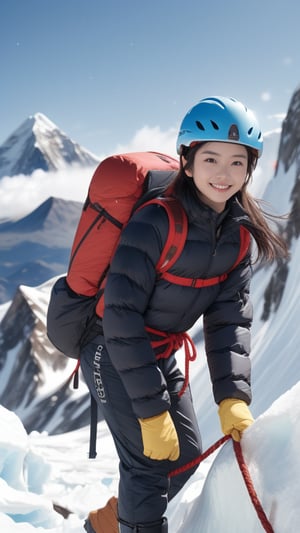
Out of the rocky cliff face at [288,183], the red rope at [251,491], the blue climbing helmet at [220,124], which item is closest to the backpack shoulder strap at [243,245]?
the blue climbing helmet at [220,124]

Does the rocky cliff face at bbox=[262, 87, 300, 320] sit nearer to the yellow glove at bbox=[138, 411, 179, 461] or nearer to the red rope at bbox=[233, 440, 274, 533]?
the yellow glove at bbox=[138, 411, 179, 461]

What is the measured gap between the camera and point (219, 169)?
119 inches

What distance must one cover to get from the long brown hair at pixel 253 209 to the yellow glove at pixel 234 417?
104 centimetres

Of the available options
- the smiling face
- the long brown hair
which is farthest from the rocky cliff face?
the smiling face

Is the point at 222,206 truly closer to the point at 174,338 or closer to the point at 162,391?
the point at 174,338

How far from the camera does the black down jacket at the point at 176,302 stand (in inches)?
113

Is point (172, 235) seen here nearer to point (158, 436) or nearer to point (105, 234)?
point (105, 234)

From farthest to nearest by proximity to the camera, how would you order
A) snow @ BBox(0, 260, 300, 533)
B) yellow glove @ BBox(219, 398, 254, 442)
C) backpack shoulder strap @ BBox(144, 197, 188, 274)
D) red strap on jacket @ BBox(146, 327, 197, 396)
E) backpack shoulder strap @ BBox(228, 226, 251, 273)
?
backpack shoulder strap @ BBox(228, 226, 251, 273) < red strap on jacket @ BBox(146, 327, 197, 396) < backpack shoulder strap @ BBox(144, 197, 188, 274) < yellow glove @ BBox(219, 398, 254, 442) < snow @ BBox(0, 260, 300, 533)

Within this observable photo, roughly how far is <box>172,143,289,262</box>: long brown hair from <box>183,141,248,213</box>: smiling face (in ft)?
0.23

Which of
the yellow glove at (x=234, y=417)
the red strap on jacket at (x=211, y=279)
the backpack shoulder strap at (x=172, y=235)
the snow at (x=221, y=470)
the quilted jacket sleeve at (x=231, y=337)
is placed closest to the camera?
the snow at (x=221, y=470)

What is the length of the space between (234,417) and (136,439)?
619mm

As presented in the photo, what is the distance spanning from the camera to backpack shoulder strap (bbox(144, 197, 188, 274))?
2.95 m

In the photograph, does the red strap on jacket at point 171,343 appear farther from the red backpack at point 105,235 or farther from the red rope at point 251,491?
the red rope at point 251,491

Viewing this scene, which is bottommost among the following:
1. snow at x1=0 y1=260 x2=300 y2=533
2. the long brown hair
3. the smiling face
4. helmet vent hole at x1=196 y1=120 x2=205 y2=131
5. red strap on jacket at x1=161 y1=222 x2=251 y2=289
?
snow at x1=0 y1=260 x2=300 y2=533
